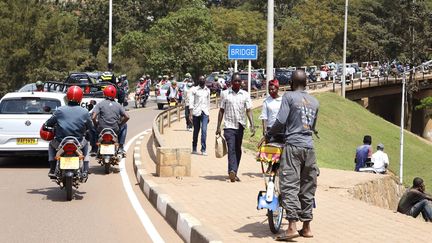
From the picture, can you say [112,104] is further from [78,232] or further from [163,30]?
[163,30]

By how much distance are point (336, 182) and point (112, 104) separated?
197 inches

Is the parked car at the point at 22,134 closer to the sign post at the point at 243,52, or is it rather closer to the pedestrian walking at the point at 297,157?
the sign post at the point at 243,52

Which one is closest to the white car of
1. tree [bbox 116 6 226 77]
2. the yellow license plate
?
the yellow license plate

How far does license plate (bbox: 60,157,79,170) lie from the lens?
11.5m

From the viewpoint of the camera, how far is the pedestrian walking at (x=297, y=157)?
794 centimetres

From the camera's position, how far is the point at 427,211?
46.0 ft

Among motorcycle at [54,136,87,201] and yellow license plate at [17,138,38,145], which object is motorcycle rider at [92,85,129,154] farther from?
motorcycle at [54,136,87,201]

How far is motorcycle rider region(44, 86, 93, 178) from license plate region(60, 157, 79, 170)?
40 centimetres

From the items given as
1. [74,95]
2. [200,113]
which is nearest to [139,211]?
[74,95]

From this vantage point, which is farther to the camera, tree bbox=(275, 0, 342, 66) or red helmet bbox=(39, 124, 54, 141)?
tree bbox=(275, 0, 342, 66)

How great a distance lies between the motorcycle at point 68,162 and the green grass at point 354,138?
20.2 metres

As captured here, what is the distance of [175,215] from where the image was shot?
972 cm

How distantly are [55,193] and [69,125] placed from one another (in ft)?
5.09

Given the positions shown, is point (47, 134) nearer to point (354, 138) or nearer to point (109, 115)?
point (109, 115)
